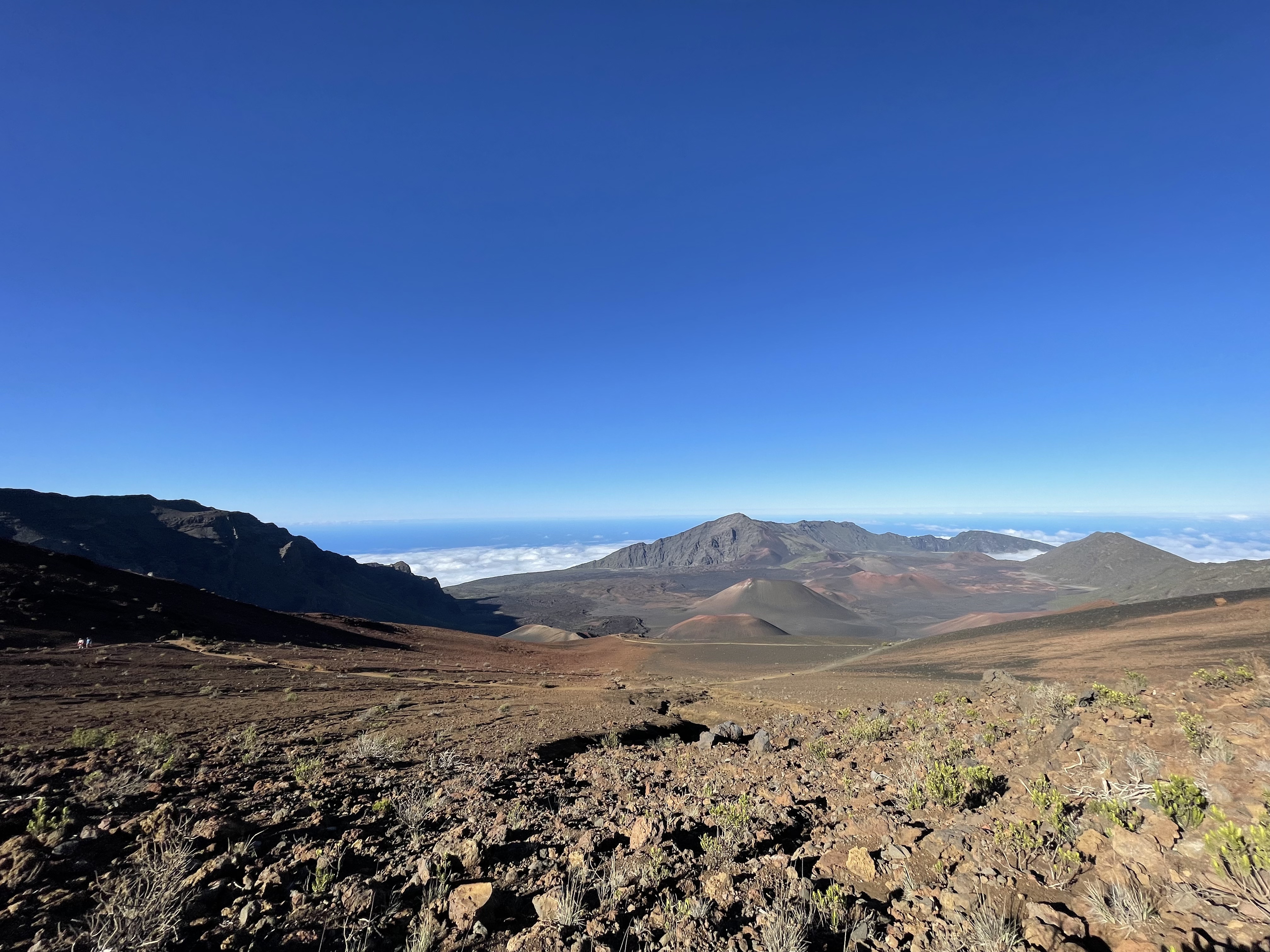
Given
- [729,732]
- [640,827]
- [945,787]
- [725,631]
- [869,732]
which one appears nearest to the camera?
[640,827]

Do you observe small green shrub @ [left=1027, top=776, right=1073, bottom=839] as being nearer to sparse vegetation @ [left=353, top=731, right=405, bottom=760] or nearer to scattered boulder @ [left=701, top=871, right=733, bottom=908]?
scattered boulder @ [left=701, top=871, right=733, bottom=908]

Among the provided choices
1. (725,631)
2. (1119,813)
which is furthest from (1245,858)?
(725,631)

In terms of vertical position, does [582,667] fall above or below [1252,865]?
below

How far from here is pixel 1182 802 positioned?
340 cm

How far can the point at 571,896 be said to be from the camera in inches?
127

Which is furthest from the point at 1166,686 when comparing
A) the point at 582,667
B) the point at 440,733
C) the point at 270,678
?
the point at 582,667

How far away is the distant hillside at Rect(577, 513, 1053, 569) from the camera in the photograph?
155750 millimetres

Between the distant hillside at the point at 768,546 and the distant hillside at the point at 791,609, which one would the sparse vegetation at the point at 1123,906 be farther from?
the distant hillside at the point at 768,546

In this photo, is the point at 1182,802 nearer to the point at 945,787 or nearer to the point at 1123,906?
the point at 1123,906

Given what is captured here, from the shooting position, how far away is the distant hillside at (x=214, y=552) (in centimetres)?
4744

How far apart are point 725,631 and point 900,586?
206 feet

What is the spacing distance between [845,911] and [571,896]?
5.73 ft

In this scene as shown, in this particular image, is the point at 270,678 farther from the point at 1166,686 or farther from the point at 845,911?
the point at 1166,686

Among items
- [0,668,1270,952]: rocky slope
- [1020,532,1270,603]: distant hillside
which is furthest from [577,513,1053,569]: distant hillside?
[0,668,1270,952]: rocky slope
